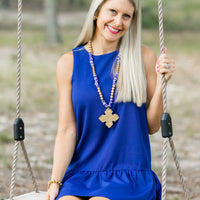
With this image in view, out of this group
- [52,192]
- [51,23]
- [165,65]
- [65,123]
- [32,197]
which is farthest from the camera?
[51,23]

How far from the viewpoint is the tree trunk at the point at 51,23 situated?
12451mm

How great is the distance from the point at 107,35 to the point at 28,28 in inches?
415

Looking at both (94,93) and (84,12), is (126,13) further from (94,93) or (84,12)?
(84,12)

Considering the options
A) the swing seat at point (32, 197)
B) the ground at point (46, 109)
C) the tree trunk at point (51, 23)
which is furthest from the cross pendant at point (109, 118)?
the tree trunk at point (51, 23)

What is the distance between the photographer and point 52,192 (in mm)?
2613

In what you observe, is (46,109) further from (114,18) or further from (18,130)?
(114,18)

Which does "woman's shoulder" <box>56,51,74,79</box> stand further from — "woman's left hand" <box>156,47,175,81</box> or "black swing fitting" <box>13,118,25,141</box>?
"woman's left hand" <box>156,47,175,81</box>

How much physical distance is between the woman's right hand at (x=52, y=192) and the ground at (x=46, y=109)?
5.59 ft

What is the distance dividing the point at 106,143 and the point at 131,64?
0.45 metres

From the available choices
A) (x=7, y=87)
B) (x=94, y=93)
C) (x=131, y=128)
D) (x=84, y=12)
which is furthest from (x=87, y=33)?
(x=84, y=12)

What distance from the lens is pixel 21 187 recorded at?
15.1 feet

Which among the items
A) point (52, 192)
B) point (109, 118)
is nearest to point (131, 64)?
point (109, 118)

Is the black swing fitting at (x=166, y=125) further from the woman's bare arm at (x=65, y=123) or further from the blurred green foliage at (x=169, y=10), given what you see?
the blurred green foliage at (x=169, y=10)

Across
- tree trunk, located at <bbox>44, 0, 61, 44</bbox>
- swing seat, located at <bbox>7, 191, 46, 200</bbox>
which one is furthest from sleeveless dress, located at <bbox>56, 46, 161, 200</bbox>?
tree trunk, located at <bbox>44, 0, 61, 44</bbox>
